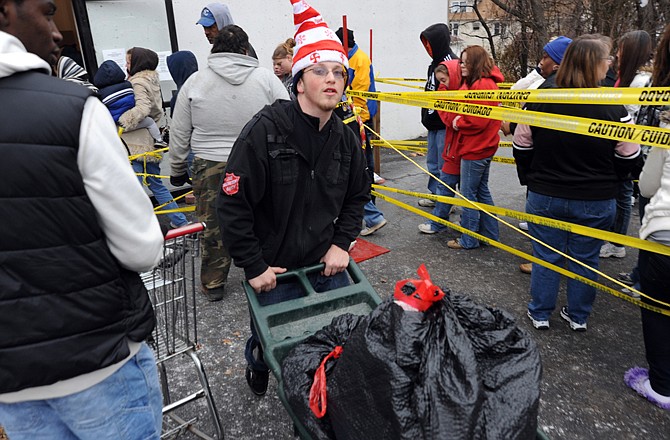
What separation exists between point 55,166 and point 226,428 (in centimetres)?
200

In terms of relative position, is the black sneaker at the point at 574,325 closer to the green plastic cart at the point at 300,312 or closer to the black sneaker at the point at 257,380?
the green plastic cart at the point at 300,312

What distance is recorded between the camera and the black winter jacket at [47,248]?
1.18 meters

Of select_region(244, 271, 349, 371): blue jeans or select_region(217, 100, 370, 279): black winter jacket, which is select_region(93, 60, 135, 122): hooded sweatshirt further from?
select_region(244, 271, 349, 371): blue jeans

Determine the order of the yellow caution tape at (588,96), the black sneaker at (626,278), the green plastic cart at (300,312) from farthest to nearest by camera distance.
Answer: the black sneaker at (626,278) → the yellow caution tape at (588,96) → the green plastic cart at (300,312)

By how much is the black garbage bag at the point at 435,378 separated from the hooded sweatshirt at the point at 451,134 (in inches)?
142

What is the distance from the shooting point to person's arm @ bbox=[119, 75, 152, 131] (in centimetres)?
495

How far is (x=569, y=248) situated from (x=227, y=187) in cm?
252

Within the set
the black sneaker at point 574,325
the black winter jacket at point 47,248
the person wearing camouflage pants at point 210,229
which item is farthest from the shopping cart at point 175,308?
the black sneaker at point 574,325

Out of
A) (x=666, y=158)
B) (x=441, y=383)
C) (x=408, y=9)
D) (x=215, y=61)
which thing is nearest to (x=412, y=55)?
(x=408, y=9)

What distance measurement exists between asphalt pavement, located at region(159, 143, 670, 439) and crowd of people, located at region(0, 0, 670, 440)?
0.15m

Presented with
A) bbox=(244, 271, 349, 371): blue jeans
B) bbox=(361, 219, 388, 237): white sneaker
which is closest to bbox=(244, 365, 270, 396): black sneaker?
bbox=(244, 271, 349, 371): blue jeans

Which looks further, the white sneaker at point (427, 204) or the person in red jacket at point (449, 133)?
the white sneaker at point (427, 204)

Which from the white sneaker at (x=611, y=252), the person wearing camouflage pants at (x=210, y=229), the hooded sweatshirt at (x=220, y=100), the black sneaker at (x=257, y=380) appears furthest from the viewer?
the white sneaker at (x=611, y=252)

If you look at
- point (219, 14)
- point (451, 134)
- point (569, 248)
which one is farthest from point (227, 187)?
point (451, 134)
